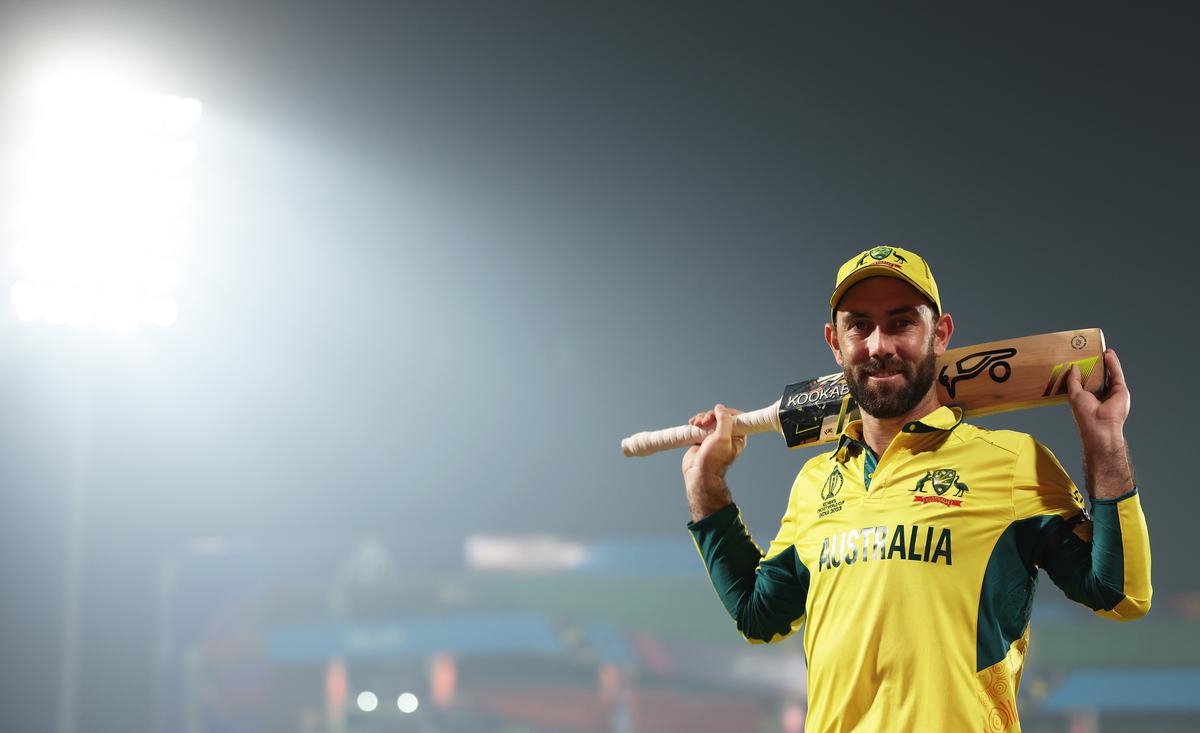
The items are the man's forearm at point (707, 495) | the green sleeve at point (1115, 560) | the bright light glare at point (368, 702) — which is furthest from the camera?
the bright light glare at point (368, 702)

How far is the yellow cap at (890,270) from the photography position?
1.37m

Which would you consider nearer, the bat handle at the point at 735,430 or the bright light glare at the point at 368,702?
the bat handle at the point at 735,430

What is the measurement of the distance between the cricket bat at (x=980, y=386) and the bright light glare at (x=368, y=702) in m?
5.24

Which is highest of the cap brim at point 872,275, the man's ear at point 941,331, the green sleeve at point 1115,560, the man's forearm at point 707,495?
the cap brim at point 872,275

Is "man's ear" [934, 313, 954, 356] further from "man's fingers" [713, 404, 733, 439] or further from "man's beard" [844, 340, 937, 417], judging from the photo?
"man's fingers" [713, 404, 733, 439]

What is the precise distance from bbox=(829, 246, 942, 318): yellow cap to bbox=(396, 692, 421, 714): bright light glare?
5.65 m

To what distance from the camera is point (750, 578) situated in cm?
155

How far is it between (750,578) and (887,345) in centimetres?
40

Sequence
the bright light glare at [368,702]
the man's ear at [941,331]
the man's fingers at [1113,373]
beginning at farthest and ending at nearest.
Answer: the bright light glare at [368,702] → the man's ear at [941,331] → the man's fingers at [1113,373]

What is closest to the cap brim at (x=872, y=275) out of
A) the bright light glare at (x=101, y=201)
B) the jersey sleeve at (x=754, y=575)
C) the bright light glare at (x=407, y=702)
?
the jersey sleeve at (x=754, y=575)

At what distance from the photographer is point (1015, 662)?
129 centimetres

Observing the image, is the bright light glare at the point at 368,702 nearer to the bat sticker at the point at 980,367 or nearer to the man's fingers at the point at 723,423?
the man's fingers at the point at 723,423

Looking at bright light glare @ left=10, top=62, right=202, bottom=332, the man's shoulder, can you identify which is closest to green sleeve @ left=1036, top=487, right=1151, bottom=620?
the man's shoulder

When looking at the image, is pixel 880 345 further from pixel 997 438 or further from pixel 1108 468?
pixel 1108 468
